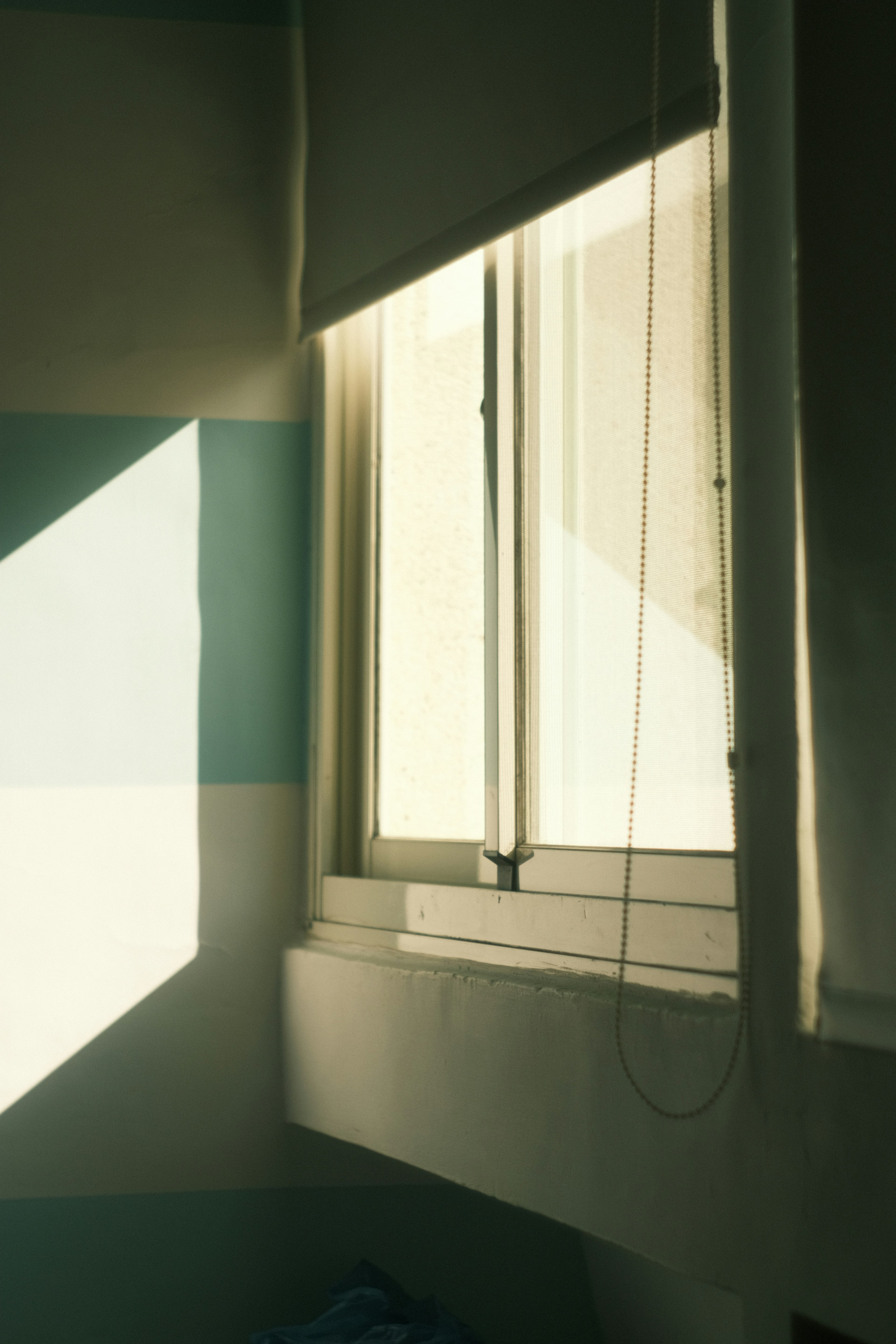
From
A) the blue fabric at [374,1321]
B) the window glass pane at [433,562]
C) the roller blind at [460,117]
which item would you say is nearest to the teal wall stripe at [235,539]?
the window glass pane at [433,562]

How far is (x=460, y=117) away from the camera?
1737mm

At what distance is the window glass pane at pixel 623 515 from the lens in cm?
134

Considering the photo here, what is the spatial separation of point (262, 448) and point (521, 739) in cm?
81

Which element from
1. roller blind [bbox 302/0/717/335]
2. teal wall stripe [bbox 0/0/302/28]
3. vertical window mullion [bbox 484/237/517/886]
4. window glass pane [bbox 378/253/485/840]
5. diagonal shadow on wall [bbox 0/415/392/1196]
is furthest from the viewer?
teal wall stripe [bbox 0/0/302/28]

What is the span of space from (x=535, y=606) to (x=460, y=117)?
0.73m

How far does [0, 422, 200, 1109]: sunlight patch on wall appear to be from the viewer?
1966 mm

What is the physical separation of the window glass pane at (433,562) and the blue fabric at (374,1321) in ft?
2.32

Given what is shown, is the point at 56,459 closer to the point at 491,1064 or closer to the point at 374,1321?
the point at 491,1064

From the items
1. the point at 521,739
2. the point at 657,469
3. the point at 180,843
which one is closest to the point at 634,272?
the point at 657,469

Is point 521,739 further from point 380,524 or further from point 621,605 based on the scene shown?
point 380,524

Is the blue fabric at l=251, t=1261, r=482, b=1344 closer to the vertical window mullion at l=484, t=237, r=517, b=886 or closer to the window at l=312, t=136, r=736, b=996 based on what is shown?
the window at l=312, t=136, r=736, b=996

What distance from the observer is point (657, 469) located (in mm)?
1407

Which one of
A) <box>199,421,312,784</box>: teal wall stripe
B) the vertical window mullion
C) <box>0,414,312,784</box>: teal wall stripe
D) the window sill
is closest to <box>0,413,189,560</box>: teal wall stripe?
<box>0,414,312,784</box>: teal wall stripe

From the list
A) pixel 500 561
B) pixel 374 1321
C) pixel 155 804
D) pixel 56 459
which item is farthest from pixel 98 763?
pixel 374 1321
